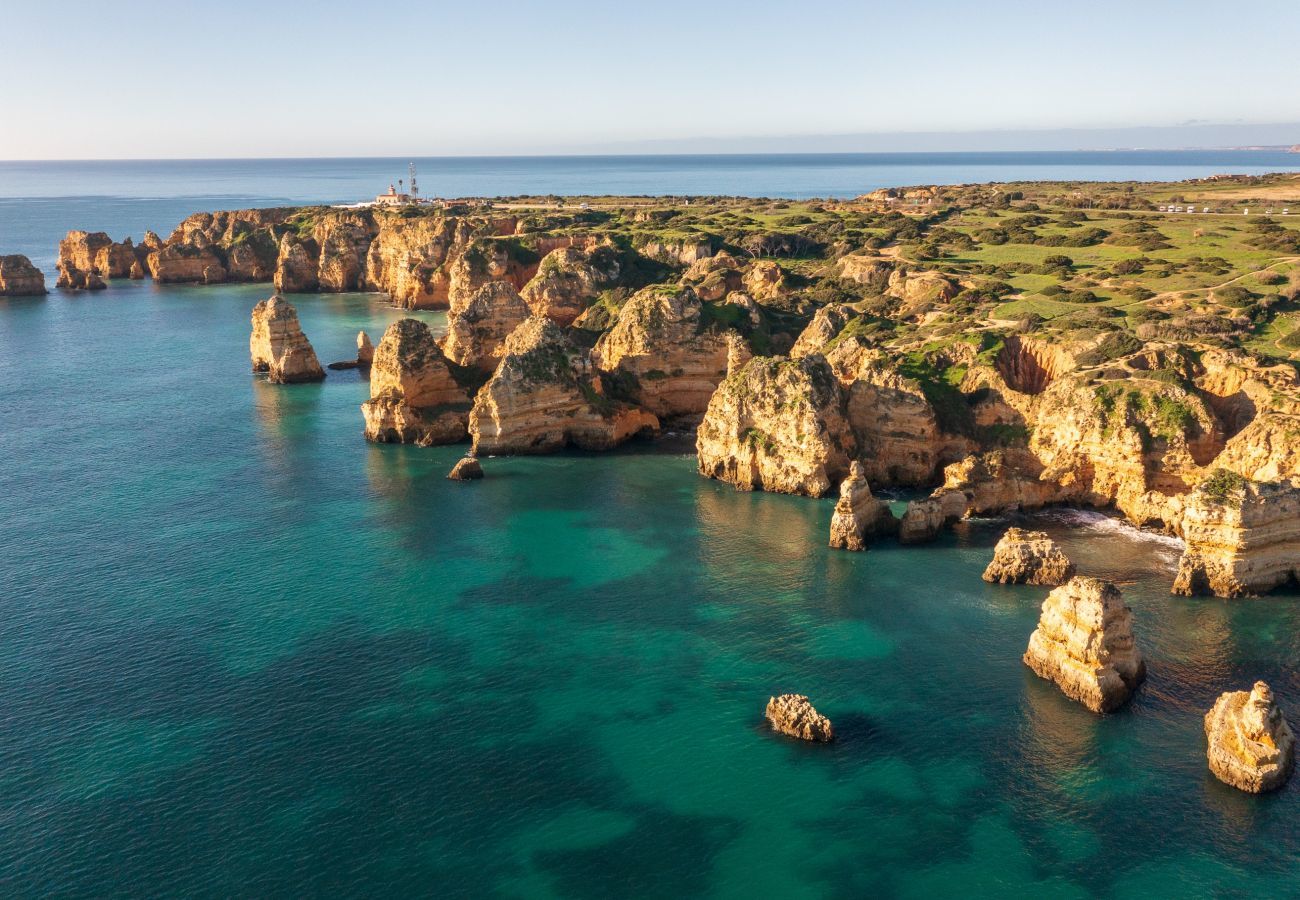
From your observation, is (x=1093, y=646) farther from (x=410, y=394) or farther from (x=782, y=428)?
(x=410, y=394)

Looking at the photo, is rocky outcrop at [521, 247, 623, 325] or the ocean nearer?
the ocean

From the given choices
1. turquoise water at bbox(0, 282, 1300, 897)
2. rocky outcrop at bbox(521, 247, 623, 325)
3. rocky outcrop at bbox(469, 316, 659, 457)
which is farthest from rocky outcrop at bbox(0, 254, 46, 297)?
rocky outcrop at bbox(469, 316, 659, 457)

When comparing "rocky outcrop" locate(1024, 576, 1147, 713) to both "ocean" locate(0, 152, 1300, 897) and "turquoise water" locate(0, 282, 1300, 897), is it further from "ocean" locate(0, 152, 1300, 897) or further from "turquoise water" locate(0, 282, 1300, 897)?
"turquoise water" locate(0, 282, 1300, 897)

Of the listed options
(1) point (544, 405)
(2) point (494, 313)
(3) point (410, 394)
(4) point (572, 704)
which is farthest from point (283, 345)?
(4) point (572, 704)

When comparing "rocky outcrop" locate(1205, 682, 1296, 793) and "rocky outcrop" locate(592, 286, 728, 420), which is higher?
"rocky outcrop" locate(592, 286, 728, 420)

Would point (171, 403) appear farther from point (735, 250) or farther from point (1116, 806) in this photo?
point (1116, 806)

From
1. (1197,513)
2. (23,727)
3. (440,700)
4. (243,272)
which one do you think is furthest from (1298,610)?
(243,272)

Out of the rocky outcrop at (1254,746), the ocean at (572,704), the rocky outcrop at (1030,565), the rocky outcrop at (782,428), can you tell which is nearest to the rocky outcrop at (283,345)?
the ocean at (572,704)
